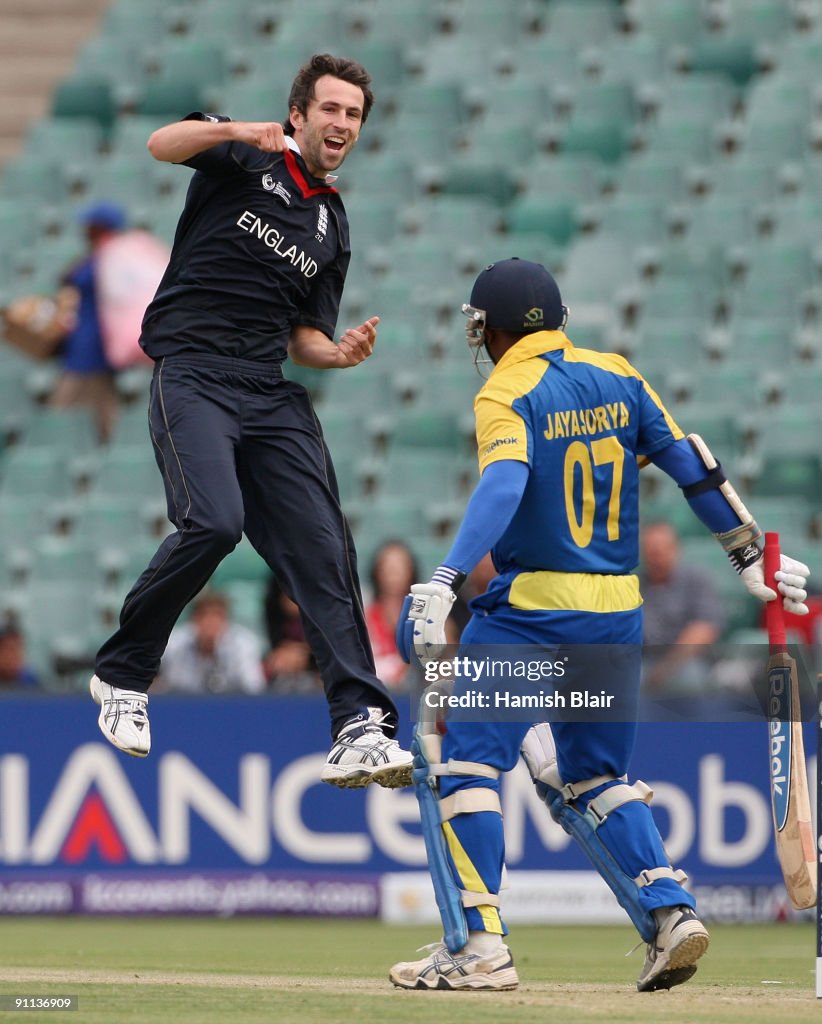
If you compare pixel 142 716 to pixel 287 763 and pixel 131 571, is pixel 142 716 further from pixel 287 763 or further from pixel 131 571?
pixel 131 571

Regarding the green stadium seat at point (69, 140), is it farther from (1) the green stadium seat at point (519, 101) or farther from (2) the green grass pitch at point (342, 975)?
(2) the green grass pitch at point (342, 975)

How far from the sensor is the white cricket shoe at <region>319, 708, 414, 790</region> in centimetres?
644

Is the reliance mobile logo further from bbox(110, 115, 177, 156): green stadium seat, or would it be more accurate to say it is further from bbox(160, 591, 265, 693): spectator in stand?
bbox(110, 115, 177, 156): green stadium seat

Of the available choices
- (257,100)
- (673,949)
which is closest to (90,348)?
(257,100)

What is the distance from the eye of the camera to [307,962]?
26.6ft

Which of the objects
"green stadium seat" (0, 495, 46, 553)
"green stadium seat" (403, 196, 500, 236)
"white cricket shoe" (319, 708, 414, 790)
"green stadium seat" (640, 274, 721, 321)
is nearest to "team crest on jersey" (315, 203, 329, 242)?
"white cricket shoe" (319, 708, 414, 790)

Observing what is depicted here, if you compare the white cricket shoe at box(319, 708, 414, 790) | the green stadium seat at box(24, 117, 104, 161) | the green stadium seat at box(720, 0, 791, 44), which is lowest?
the white cricket shoe at box(319, 708, 414, 790)

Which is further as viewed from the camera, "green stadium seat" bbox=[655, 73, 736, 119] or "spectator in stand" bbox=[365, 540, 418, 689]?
"green stadium seat" bbox=[655, 73, 736, 119]

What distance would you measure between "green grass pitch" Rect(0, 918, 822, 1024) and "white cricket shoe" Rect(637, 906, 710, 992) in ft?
0.21

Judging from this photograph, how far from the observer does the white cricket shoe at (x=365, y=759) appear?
6.44 metres

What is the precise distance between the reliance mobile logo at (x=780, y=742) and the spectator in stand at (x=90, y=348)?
8887mm

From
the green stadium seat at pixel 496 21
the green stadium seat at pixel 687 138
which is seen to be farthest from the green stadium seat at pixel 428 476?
the green stadium seat at pixel 496 21

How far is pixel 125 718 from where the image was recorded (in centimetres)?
655

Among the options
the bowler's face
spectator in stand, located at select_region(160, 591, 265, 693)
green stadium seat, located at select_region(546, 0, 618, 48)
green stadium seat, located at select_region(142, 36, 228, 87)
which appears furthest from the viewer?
green stadium seat, located at select_region(142, 36, 228, 87)
